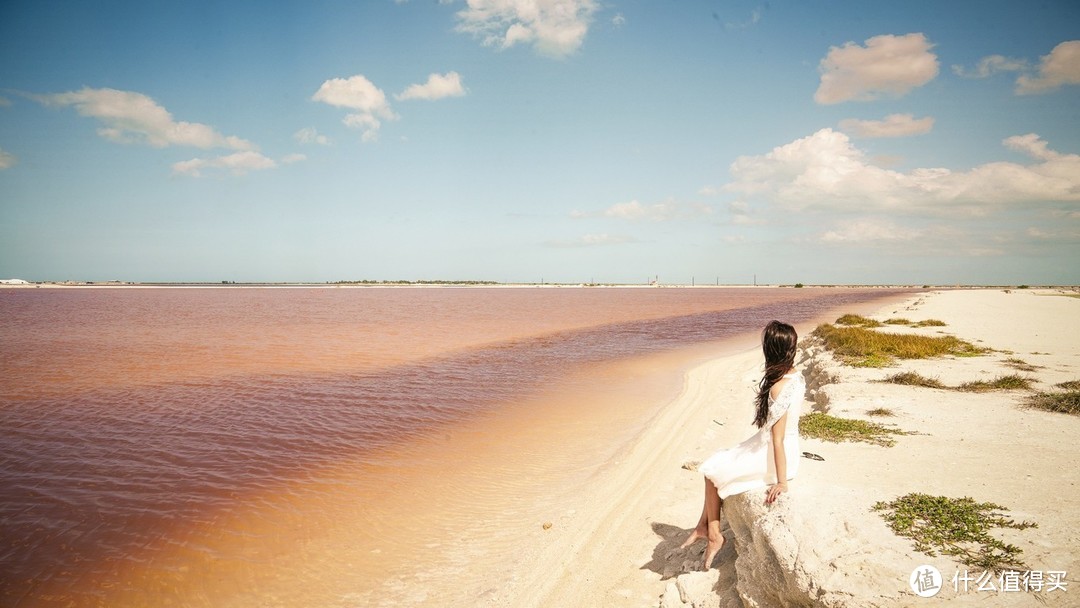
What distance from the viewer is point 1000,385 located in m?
11.4

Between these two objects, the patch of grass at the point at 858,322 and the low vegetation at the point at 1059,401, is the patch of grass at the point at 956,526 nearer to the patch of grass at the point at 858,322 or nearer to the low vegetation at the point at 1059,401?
the low vegetation at the point at 1059,401

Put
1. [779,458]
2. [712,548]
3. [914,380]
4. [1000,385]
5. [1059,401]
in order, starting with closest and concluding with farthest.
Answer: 1. [779,458]
2. [712,548]
3. [1059,401]
4. [1000,385]
5. [914,380]

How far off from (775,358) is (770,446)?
0.88 metres

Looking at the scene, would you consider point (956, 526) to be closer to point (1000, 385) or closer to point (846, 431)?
point (846, 431)

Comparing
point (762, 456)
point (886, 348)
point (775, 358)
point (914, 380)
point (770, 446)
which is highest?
point (775, 358)

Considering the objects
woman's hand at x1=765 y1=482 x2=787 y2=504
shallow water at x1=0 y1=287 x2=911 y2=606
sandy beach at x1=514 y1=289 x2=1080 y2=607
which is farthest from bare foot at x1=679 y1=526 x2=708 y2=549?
shallow water at x1=0 y1=287 x2=911 y2=606

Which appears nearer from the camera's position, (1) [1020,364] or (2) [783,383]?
(2) [783,383]

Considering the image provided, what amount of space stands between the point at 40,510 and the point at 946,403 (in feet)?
56.0

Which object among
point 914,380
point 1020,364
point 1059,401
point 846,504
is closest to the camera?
point 846,504

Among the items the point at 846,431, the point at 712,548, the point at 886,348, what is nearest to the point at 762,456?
the point at 712,548

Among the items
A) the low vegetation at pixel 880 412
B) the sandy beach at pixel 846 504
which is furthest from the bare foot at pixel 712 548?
the low vegetation at pixel 880 412

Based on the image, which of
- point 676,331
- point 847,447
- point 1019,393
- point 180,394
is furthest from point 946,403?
point 676,331

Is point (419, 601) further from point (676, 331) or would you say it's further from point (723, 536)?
point (676, 331)

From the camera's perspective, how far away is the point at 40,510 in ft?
26.7
